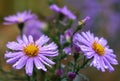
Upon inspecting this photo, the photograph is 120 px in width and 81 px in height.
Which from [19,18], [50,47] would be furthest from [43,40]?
[19,18]

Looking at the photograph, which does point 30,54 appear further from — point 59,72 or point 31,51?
point 59,72

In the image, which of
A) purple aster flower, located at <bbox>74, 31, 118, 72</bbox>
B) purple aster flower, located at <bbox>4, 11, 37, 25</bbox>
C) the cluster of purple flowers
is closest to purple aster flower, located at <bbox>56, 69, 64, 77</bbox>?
the cluster of purple flowers

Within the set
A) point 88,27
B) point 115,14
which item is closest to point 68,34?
point 88,27

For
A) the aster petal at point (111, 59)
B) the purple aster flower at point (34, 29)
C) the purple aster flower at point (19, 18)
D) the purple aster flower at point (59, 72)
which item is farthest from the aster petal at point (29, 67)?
the purple aster flower at point (34, 29)

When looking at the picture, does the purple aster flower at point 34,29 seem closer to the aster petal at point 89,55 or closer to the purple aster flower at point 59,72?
the purple aster flower at point 59,72

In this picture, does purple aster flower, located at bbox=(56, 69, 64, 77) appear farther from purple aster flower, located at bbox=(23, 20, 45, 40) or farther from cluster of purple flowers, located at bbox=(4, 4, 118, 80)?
purple aster flower, located at bbox=(23, 20, 45, 40)
